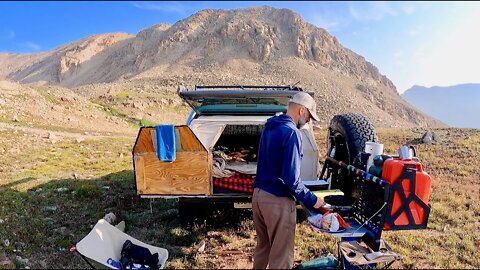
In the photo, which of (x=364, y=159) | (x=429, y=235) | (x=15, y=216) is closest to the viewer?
(x=364, y=159)

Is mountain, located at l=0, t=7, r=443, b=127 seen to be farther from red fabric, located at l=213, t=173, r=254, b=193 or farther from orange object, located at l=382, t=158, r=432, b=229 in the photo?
orange object, located at l=382, t=158, r=432, b=229

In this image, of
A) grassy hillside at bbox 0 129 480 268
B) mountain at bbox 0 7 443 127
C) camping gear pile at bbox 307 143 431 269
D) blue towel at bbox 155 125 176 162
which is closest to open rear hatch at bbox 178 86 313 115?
blue towel at bbox 155 125 176 162

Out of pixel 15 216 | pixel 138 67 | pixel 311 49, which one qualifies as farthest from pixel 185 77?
pixel 15 216

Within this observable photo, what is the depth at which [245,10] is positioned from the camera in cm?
10719

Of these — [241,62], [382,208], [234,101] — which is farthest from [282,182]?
[241,62]

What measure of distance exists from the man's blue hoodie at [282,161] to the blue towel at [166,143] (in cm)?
158

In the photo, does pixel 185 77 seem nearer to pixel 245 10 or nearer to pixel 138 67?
pixel 138 67

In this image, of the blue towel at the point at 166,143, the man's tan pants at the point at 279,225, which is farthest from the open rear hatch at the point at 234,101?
the man's tan pants at the point at 279,225

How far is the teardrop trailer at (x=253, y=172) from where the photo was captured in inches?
144

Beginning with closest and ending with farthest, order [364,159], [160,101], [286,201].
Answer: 1. [286,201]
2. [364,159]
3. [160,101]

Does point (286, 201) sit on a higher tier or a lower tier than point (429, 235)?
higher

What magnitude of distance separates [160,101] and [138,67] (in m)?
49.7

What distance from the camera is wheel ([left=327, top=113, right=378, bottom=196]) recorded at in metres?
5.18

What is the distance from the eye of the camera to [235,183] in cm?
525
